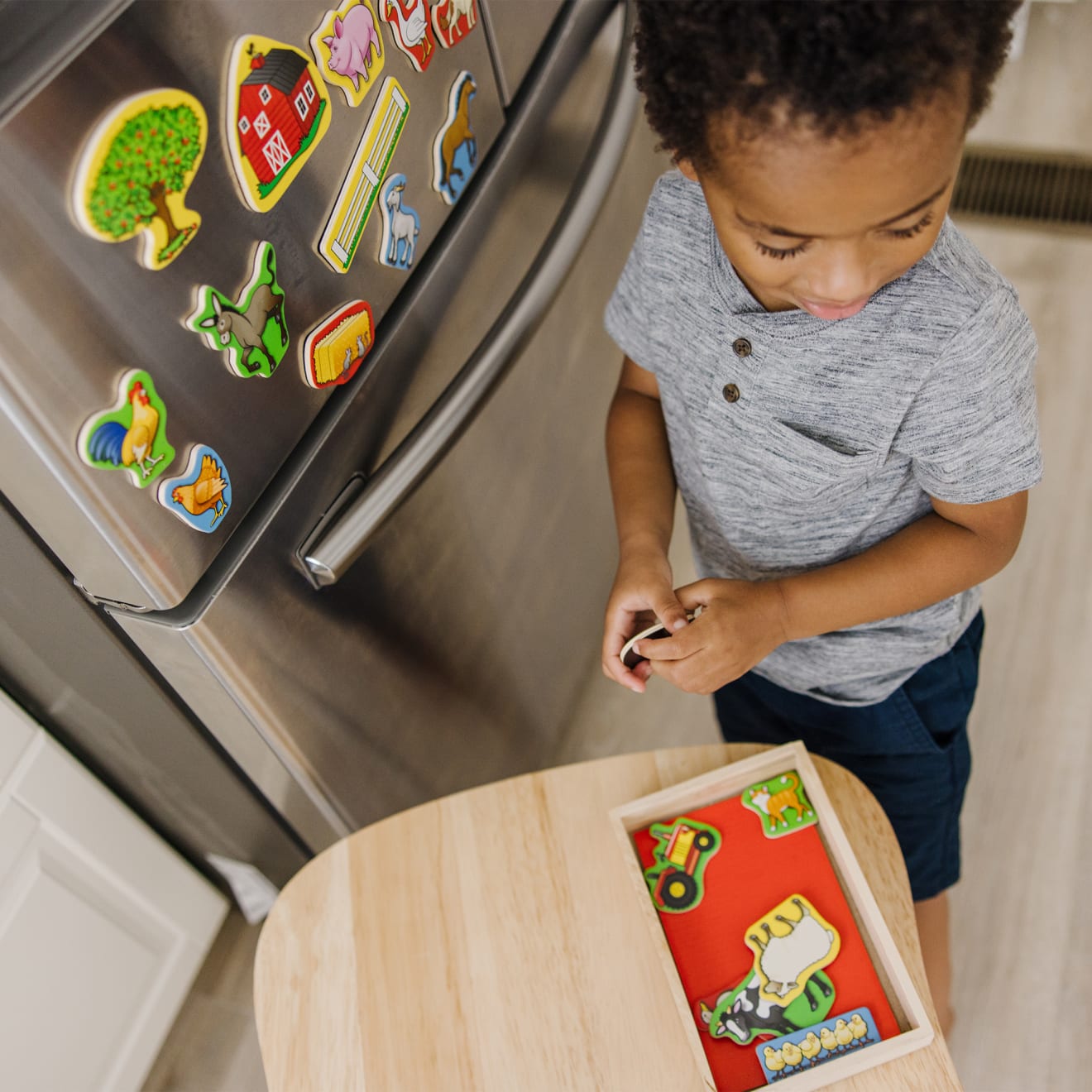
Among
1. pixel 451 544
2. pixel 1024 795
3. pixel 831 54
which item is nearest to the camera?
pixel 831 54

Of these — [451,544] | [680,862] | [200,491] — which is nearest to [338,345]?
[200,491]

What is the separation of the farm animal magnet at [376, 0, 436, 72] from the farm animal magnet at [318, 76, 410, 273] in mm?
25

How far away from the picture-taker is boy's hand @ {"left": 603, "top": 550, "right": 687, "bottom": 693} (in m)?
0.69

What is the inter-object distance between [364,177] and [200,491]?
22cm

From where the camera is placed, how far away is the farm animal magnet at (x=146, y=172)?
441 mm

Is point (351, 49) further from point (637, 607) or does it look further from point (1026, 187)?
point (1026, 187)

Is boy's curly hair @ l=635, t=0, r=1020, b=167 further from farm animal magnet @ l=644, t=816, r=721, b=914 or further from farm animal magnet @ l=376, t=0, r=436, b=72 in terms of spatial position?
farm animal magnet @ l=644, t=816, r=721, b=914

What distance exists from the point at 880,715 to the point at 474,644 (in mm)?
381

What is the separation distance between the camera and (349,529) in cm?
70

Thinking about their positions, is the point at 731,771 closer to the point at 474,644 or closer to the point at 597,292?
the point at 474,644

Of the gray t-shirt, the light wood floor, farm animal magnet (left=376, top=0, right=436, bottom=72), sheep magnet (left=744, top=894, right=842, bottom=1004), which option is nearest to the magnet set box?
sheep magnet (left=744, top=894, right=842, bottom=1004)

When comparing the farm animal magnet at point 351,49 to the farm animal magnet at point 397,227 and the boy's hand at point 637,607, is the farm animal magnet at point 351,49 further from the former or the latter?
the boy's hand at point 637,607

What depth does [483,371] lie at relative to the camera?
76 cm

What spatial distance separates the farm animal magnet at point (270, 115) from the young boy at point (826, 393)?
7.2 inches
